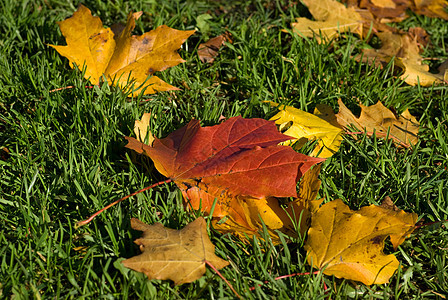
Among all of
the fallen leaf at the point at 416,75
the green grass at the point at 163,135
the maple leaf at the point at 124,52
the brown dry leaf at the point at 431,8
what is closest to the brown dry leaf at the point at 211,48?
the green grass at the point at 163,135

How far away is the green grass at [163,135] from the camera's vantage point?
164cm

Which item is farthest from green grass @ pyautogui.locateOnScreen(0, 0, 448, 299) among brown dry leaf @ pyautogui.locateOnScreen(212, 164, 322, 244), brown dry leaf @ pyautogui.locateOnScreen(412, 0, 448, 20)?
brown dry leaf @ pyautogui.locateOnScreen(412, 0, 448, 20)

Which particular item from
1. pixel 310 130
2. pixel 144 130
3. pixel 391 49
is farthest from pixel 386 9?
pixel 144 130

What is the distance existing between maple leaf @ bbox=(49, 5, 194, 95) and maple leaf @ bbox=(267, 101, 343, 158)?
0.64m

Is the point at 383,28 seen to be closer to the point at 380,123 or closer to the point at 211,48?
the point at 380,123

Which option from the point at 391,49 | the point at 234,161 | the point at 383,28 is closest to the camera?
the point at 234,161

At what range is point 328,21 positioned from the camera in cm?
301

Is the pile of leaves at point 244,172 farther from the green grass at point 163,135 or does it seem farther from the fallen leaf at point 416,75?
the fallen leaf at point 416,75

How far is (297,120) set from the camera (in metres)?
2.16

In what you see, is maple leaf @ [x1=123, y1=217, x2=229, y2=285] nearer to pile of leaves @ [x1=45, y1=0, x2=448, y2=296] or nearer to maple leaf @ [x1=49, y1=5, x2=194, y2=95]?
pile of leaves @ [x1=45, y1=0, x2=448, y2=296]

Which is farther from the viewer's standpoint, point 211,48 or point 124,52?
point 211,48

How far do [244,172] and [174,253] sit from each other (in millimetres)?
420

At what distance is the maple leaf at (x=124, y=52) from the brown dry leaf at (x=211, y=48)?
350 mm

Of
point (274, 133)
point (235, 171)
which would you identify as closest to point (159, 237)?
point (235, 171)
